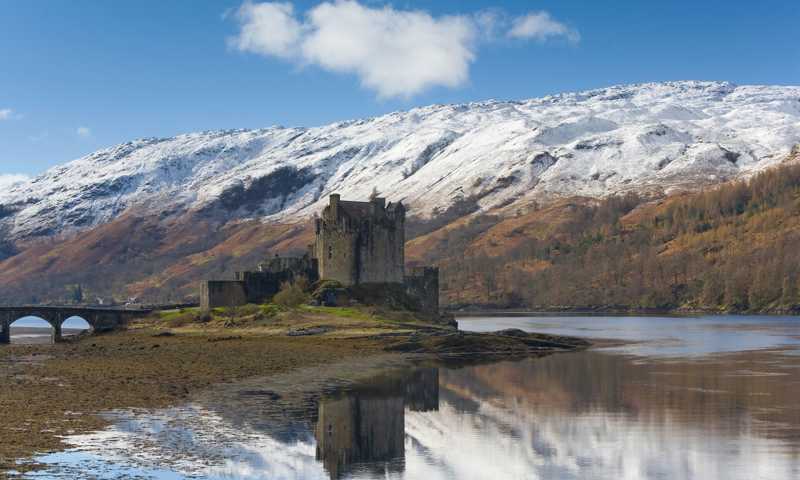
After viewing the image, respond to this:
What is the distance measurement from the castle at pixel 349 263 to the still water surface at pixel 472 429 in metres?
32.4

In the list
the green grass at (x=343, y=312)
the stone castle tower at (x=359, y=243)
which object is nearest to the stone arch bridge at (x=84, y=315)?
the stone castle tower at (x=359, y=243)

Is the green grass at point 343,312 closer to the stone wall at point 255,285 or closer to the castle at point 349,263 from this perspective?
the castle at point 349,263

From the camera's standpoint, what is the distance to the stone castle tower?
10281 cm

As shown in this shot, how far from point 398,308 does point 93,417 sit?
59388 millimetres

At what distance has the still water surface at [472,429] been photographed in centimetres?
3594

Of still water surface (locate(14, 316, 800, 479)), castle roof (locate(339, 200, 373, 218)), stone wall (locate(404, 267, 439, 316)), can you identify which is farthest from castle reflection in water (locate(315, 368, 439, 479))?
stone wall (locate(404, 267, 439, 316))

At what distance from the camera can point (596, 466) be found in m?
37.0

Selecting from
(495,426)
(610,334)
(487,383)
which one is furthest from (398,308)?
(495,426)

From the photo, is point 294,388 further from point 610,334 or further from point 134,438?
point 610,334

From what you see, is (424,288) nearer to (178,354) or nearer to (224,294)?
(224,294)

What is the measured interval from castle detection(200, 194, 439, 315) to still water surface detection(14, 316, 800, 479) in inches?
1278

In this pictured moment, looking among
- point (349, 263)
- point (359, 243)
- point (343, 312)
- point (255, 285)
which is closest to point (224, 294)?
point (255, 285)

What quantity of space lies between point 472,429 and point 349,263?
58123 mm

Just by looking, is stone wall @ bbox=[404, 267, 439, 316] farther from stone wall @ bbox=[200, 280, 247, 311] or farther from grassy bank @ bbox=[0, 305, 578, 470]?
stone wall @ bbox=[200, 280, 247, 311]
